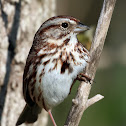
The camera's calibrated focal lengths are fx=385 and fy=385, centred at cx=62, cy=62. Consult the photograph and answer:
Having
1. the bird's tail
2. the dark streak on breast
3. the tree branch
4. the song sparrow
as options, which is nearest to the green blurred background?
the bird's tail

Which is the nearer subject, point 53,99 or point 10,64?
point 53,99

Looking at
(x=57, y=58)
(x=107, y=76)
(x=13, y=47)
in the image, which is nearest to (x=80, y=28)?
(x=57, y=58)

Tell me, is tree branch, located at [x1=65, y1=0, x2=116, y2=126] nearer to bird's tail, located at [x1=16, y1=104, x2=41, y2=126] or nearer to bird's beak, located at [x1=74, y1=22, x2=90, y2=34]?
bird's beak, located at [x1=74, y1=22, x2=90, y2=34]

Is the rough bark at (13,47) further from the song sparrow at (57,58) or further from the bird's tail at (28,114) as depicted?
the song sparrow at (57,58)

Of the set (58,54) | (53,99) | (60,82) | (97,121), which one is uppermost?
(58,54)

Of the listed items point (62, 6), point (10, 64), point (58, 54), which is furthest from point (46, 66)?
point (62, 6)

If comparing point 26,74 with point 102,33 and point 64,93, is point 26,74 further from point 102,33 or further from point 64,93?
point 102,33

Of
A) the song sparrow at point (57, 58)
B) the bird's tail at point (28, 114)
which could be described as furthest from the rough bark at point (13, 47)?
the song sparrow at point (57, 58)
